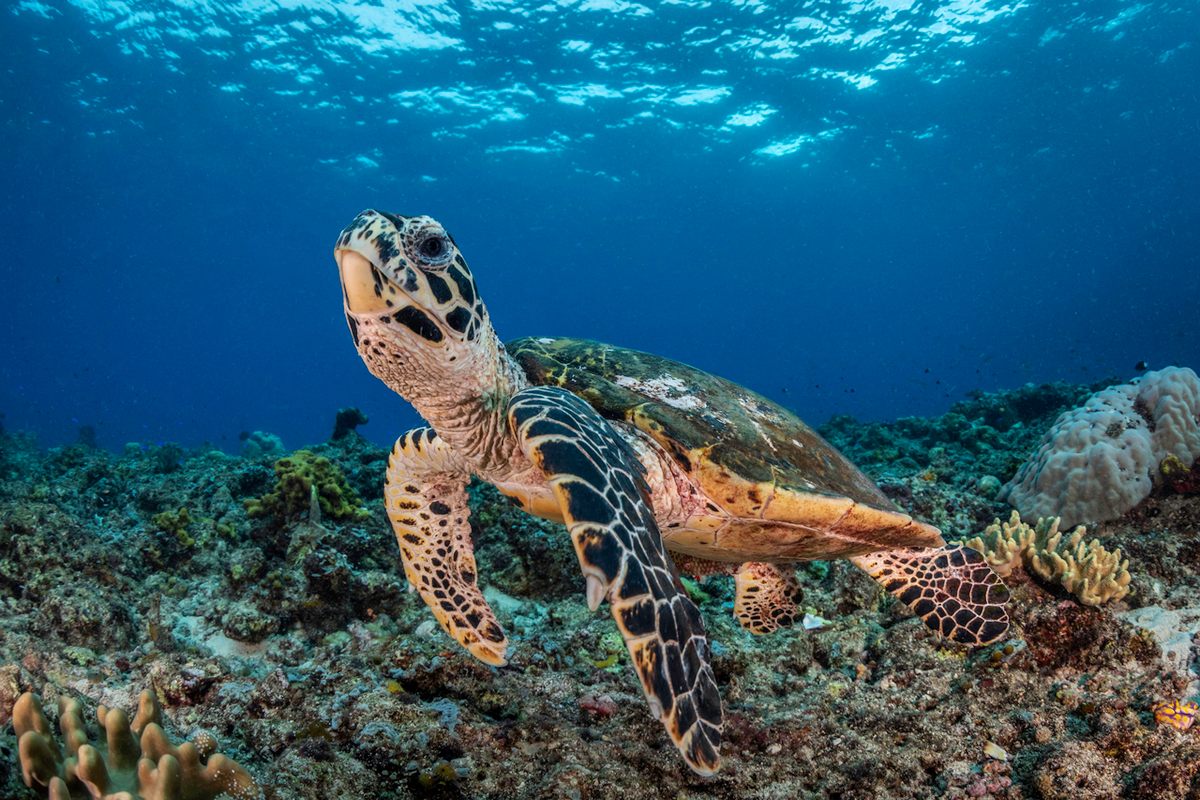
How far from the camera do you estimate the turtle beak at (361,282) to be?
2629 millimetres

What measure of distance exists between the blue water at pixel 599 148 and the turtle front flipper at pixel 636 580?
1979 cm

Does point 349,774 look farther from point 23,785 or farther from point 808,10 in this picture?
point 808,10

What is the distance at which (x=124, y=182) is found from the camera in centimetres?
4412

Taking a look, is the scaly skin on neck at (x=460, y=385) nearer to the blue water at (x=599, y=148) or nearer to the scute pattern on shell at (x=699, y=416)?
the scute pattern on shell at (x=699, y=416)

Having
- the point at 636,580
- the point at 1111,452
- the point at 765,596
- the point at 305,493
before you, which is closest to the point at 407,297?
the point at 636,580

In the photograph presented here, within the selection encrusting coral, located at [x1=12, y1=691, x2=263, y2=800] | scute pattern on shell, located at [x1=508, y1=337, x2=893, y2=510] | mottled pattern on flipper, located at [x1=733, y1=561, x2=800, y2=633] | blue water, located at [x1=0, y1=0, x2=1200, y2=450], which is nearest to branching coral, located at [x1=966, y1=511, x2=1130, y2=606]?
scute pattern on shell, located at [x1=508, y1=337, x2=893, y2=510]

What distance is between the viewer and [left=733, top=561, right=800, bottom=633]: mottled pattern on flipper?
4121 mm

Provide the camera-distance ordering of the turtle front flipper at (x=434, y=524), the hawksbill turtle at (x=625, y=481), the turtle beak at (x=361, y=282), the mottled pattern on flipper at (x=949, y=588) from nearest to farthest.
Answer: the hawksbill turtle at (x=625, y=481) < the turtle beak at (x=361, y=282) < the mottled pattern on flipper at (x=949, y=588) < the turtle front flipper at (x=434, y=524)

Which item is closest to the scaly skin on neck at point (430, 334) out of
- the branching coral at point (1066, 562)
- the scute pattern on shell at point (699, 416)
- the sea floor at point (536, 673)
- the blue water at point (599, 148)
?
the scute pattern on shell at point (699, 416)

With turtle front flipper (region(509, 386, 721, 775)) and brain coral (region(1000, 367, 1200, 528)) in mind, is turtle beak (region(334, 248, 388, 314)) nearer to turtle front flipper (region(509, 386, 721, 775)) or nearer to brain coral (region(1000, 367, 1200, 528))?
turtle front flipper (region(509, 386, 721, 775))

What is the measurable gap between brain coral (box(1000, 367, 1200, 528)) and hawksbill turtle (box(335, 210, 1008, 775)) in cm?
268

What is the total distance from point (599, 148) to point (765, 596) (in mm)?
41988

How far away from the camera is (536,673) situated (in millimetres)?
3289

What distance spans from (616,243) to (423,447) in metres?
77.9
